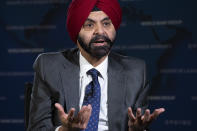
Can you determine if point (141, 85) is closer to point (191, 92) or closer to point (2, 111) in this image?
point (191, 92)

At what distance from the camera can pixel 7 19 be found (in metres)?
2.70

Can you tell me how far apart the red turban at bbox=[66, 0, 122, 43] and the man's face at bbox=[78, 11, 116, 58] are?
0.02 meters

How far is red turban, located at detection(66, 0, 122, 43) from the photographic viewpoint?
1.30 meters

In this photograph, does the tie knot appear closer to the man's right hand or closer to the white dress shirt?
the white dress shirt

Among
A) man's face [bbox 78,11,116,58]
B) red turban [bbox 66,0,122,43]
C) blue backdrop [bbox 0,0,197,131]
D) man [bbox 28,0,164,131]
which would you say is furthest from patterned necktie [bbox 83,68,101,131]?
blue backdrop [bbox 0,0,197,131]

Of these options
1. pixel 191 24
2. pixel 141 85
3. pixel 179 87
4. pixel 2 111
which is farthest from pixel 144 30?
pixel 2 111

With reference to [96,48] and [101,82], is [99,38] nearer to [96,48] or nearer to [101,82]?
[96,48]

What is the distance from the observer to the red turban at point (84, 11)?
130 cm

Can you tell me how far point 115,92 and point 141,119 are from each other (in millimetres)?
253

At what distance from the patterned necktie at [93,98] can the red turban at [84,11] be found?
0.70ft

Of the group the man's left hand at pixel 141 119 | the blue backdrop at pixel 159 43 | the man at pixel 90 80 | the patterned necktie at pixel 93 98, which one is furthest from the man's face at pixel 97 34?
the blue backdrop at pixel 159 43

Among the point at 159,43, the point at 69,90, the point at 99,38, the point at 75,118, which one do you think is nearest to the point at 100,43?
the point at 99,38

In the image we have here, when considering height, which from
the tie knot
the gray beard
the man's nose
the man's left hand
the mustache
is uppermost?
the man's nose

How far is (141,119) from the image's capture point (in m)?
1.17
